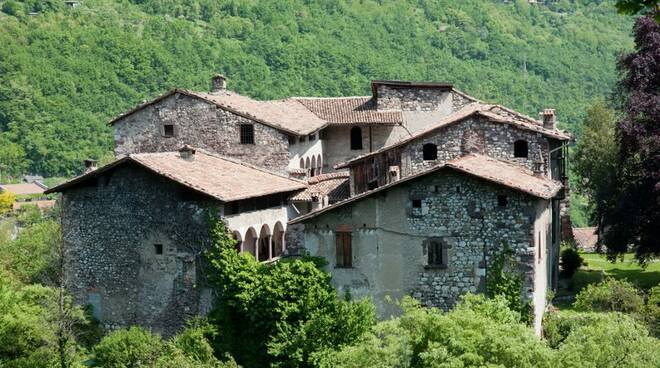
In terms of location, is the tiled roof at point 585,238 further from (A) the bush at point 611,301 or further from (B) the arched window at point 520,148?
(A) the bush at point 611,301

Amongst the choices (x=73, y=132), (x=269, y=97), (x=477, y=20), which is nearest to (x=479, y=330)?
(x=269, y=97)

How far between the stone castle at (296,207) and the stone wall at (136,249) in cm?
4

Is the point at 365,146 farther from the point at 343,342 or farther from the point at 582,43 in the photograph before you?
the point at 582,43

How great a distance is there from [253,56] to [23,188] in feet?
90.5

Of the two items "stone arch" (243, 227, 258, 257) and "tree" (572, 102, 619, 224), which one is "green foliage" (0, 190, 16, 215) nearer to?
"tree" (572, 102, 619, 224)

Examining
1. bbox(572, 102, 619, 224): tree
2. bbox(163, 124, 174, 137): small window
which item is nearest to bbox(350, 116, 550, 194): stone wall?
bbox(163, 124, 174, 137): small window

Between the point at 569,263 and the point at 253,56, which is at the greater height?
the point at 253,56

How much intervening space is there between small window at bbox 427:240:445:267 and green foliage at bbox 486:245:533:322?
1619mm

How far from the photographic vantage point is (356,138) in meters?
53.3

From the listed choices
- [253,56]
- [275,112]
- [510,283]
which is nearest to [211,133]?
[275,112]

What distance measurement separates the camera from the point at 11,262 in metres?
55.4

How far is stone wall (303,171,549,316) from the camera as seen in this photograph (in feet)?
113

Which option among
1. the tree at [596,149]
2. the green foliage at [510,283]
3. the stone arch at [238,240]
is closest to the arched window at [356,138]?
the tree at [596,149]

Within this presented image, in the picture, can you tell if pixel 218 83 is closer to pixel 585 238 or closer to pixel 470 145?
pixel 470 145
